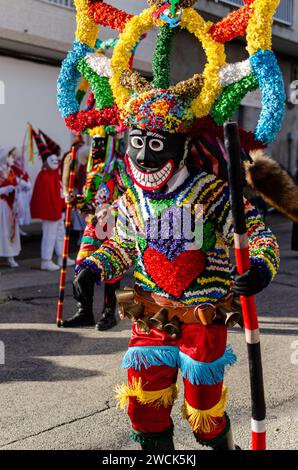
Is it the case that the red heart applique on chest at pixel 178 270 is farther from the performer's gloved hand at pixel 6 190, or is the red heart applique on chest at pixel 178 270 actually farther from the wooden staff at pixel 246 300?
the performer's gloved hand at pixel 6 190

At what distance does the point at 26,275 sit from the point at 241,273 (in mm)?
7268

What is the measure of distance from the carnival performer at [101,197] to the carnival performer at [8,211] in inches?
157

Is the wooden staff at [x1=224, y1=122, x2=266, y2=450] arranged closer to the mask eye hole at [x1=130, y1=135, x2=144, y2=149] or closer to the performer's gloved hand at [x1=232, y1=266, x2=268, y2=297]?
the performer's gloved hand at [x1=232, y1=266, x2=268, y2=297]

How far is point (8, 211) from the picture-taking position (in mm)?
10281

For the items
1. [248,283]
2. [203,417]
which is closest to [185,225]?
[248,283]

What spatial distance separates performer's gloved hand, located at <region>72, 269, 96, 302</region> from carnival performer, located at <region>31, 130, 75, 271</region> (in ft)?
23.1

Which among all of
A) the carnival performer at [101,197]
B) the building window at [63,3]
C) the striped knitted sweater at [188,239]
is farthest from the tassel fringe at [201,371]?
the building window at [63,3]

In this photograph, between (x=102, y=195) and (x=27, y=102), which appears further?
(x=27, y=102)

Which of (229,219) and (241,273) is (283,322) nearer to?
(229,219)

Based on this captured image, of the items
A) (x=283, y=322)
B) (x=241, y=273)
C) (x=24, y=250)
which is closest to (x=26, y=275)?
(x=24, y=250)

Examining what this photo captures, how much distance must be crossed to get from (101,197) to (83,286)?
11.2 feet

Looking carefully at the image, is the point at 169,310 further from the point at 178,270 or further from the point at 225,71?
the point at 225,71

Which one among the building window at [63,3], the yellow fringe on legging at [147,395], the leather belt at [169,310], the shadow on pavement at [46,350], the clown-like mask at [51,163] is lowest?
the shadow on pavement at [46,350]

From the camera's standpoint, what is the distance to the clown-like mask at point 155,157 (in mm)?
3041
